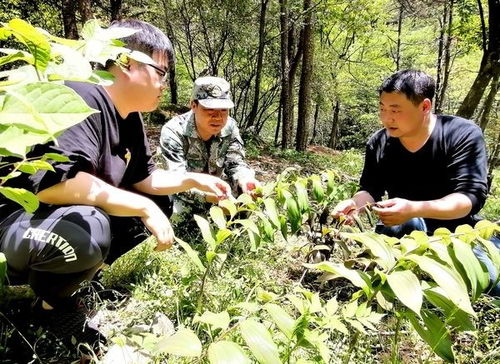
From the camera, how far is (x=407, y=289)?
0.81 metres

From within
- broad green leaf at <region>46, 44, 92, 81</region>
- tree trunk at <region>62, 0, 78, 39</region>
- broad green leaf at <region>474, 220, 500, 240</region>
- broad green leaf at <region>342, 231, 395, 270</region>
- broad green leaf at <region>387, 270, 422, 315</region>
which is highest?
tree trunk at <region>62, 0, 78, 39</region>

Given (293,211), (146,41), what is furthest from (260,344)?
(146,41)

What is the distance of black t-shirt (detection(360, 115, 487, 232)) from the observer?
7.21 feet

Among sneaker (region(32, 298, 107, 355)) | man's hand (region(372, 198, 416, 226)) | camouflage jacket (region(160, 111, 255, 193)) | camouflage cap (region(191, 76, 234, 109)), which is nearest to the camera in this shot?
sneaker (region(32, 298, 107, 355))

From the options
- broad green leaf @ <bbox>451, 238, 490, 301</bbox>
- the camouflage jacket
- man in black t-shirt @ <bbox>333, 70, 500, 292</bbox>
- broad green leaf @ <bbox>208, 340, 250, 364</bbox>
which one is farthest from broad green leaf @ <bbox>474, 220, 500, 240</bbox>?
the camouflage jacket

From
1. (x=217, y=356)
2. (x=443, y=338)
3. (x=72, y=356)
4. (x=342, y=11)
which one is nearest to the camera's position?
(x=217, y=356)

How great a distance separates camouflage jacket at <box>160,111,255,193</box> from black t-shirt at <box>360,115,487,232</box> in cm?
91

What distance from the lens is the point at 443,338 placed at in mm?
938

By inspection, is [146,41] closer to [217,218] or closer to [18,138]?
[217,218]

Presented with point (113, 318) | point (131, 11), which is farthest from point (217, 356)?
point (131, 11)

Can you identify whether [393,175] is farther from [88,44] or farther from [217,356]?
[88,44]

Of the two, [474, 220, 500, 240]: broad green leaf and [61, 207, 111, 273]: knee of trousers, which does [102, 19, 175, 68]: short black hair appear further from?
[474, 220, 500, 240]: broad green leaf

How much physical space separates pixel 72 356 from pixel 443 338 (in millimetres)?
1296

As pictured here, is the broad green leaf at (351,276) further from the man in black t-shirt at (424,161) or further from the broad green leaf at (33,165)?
the man in black t-shirt at (424,161)
